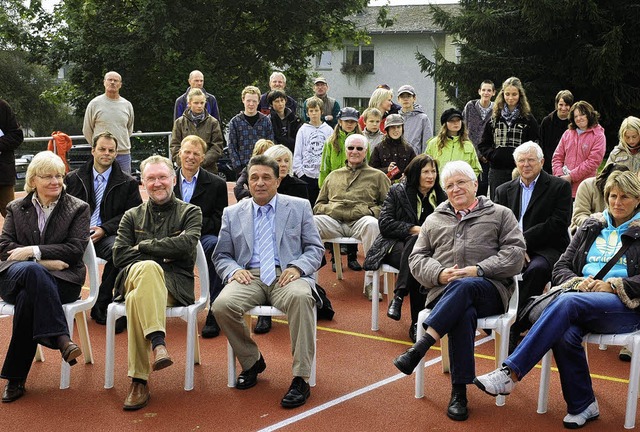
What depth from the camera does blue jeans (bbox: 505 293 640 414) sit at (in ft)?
15.1

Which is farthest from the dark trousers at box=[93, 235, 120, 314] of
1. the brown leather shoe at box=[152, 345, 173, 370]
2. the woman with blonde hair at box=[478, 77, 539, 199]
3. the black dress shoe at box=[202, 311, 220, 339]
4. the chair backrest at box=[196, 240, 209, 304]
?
the woman with blonde hair at box=[478, 77, 539, 199]

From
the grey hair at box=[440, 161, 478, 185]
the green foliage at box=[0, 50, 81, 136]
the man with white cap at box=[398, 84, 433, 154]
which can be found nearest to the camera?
the grey hair at box=[440, 161, 478, 185]

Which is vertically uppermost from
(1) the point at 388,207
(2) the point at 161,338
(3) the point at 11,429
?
(1) the point at 388,207

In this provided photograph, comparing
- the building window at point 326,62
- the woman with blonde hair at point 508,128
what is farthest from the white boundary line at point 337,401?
the building window at point 326,62

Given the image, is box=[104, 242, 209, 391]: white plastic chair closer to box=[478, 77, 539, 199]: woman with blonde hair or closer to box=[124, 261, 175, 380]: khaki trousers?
box=[124, 261, 175, 380]: khaki trousers

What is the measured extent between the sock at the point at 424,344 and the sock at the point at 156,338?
153 cm

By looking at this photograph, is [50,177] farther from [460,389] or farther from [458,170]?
[460,389]

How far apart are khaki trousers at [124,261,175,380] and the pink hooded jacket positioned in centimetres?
516

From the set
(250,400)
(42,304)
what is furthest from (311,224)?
(42,304)

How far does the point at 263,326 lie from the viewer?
6.46m

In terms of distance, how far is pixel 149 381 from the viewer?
537 cm

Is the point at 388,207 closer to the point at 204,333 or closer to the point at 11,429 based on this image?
the point at 204,333

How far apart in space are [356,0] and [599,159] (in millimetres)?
23177

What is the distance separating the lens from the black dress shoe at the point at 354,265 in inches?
339
